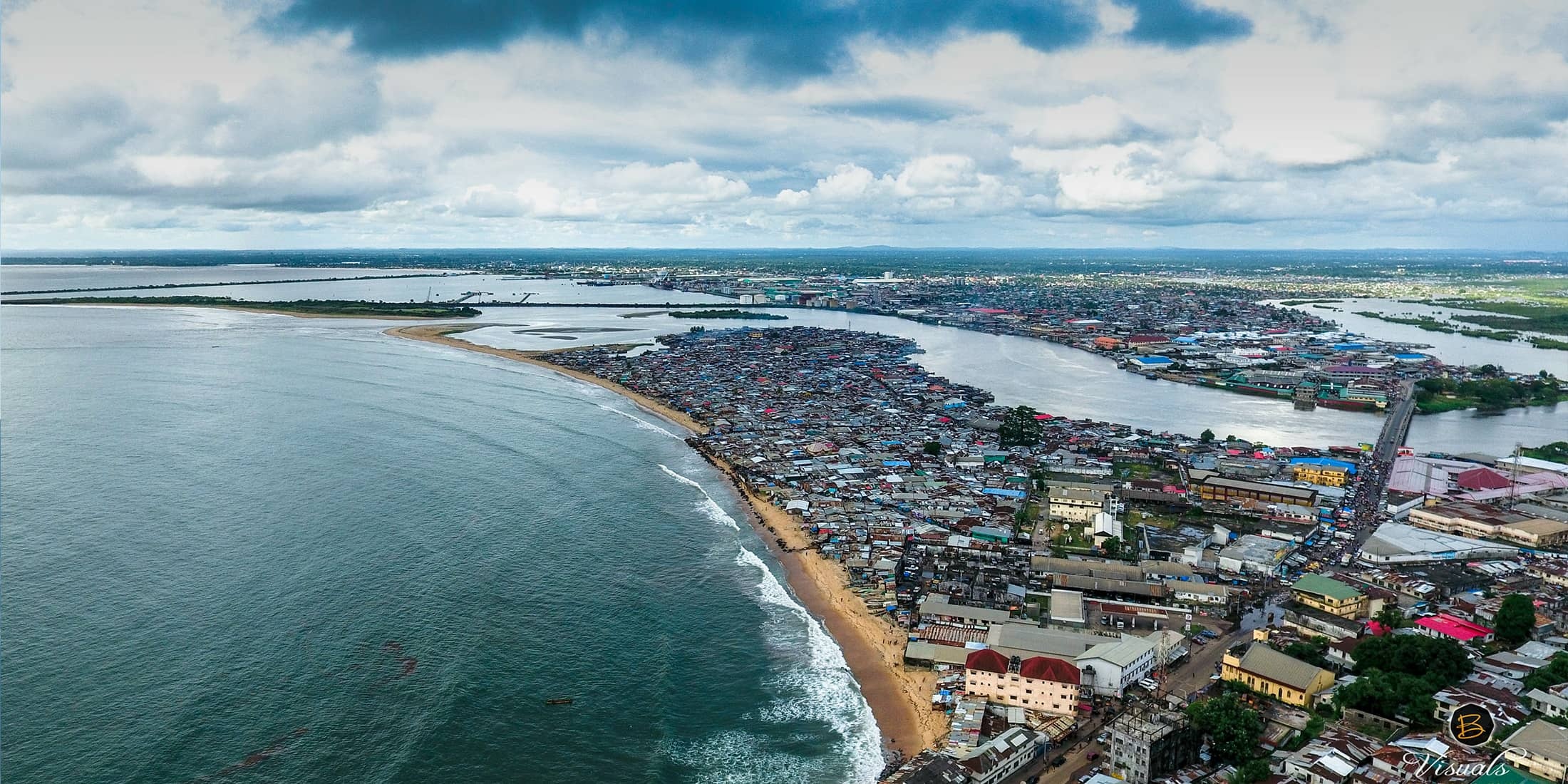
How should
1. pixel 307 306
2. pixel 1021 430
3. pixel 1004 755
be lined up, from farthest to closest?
pixel 307 306 < pixel 1021 430 < pixel 1004 755

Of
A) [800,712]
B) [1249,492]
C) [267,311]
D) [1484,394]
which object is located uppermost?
[267,311]

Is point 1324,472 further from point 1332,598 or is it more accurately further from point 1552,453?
point 1332,598

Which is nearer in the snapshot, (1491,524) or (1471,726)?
(1471,726)

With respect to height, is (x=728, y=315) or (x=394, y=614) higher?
(x=728, y=315)

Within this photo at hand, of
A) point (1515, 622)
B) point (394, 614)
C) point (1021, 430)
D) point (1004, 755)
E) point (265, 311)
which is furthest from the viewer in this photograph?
point (265, 311)

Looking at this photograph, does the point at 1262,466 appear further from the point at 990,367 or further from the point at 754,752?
the point at 990,367

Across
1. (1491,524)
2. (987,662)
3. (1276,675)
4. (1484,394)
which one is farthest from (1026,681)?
(1484,394)
